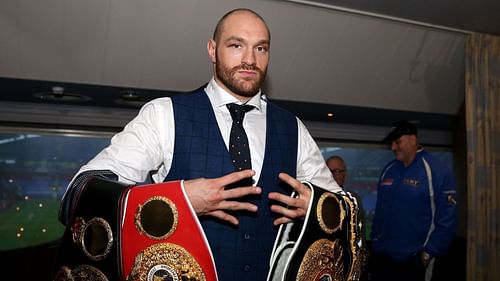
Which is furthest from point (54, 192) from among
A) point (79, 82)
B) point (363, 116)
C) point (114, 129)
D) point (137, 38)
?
point (363, 116)

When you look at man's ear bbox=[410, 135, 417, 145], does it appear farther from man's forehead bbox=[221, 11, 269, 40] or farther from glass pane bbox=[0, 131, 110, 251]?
glass pane bbox=[0, 131, 110, 251]

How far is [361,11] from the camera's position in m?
2.39

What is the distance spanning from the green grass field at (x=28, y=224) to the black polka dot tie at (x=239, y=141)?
249 cm

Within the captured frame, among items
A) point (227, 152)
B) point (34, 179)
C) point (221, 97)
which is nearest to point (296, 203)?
point (227, 152)

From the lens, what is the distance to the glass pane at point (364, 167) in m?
3.92

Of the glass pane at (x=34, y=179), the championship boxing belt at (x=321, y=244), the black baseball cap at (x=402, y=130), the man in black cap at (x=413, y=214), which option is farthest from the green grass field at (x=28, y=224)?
the championship boxing belt at (x=321, y=244)

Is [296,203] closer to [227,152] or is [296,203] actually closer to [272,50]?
[227,152]

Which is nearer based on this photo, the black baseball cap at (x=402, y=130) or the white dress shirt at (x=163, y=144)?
the white dress shirt at (x=163, y=144)

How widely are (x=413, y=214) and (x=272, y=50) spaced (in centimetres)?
120

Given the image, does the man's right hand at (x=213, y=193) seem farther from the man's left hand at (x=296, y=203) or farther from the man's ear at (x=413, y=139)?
the man's ear at (x=413, y=139)

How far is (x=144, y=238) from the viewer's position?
78cm

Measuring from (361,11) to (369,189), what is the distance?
2036 mm

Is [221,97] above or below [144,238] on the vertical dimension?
above

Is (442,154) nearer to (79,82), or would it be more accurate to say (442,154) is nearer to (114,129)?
(114,129)
